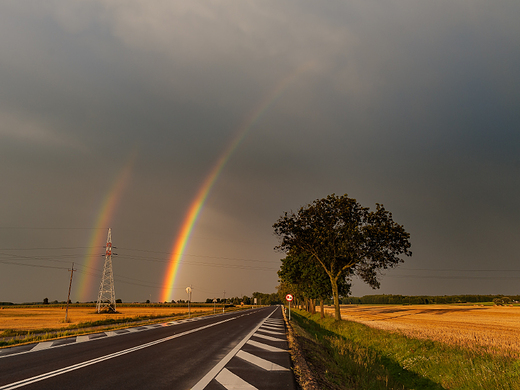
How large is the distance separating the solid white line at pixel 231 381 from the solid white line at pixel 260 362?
4.31 feet

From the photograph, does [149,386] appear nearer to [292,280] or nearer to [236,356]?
[236,356]

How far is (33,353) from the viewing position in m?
11.6

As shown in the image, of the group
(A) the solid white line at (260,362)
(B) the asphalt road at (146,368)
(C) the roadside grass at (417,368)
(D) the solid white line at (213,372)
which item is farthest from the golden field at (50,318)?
(C) the roadside grass at (417,368)

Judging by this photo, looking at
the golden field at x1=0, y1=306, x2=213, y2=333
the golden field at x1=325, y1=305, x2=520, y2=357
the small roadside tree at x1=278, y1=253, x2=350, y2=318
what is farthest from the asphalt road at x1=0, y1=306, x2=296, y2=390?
the small roadside tree at x1=278, y1=253, x2=350, y2=318

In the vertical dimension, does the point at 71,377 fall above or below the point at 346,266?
below

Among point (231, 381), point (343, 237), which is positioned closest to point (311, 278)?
point (343, 237)

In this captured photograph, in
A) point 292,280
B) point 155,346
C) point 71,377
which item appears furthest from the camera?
point 292,280

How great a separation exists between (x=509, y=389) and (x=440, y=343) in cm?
814

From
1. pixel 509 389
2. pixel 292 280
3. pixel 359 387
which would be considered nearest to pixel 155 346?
pixel 359 387

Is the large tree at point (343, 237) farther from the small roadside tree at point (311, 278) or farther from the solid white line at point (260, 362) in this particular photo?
the solid white line at point (260, 362)

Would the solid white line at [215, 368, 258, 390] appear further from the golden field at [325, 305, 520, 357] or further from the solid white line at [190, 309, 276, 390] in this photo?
the golden field at [325, 305, 520, 357]

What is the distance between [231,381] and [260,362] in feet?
9.04

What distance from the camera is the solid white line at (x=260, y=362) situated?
353 inches

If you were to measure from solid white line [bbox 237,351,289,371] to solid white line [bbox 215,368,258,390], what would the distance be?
51.7 inches
